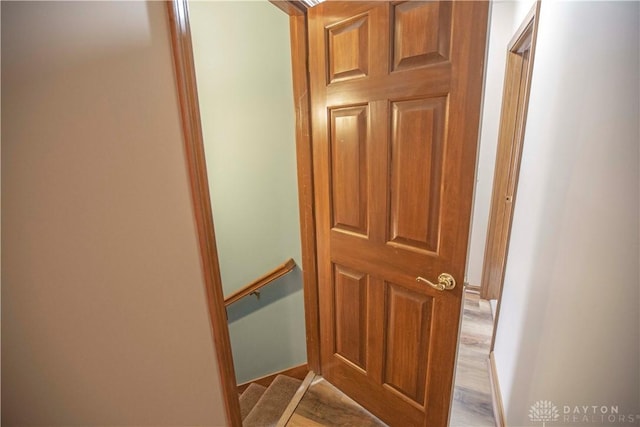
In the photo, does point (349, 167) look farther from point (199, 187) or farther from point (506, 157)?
point (506, 157)

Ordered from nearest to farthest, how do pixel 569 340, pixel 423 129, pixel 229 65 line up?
1. pixel 569 340
2. pixel 423 129
3. pixel 229 65

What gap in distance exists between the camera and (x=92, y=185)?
60cm

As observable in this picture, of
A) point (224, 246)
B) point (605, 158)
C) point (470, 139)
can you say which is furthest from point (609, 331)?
point (224, 246)

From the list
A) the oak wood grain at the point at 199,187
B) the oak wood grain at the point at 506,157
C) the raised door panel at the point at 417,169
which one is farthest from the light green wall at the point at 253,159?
the oak wood grain at the point at 506,157

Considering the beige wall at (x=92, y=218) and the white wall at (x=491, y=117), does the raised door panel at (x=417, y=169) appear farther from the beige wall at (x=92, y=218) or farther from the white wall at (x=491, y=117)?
the white wall at (x=491, y=117)

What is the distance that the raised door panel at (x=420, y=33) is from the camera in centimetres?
96

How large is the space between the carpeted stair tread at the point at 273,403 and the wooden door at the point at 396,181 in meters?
0.77

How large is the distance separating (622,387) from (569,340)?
159 mm

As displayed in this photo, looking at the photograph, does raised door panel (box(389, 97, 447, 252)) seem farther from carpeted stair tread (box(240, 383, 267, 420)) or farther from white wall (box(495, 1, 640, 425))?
carpeted stair tread (box(240, 383, 267, 420))

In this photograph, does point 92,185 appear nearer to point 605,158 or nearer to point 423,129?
point 423,129

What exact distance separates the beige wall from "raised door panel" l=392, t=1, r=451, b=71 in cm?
80

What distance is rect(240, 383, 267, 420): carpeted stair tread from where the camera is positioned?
2.22 meters

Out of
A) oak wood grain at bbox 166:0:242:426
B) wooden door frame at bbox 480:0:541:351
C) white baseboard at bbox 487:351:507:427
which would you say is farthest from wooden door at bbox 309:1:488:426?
wooden door frame at bbox 480:0:541:351
